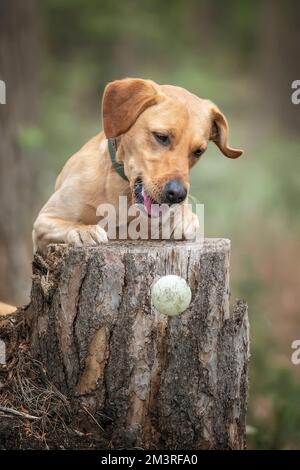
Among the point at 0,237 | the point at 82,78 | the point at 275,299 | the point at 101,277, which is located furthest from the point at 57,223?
the point at 82,78

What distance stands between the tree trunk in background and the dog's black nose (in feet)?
10.1

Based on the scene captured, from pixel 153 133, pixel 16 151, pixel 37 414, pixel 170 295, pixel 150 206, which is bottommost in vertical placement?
pixel 37 414

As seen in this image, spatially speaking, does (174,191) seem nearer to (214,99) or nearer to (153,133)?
(153,133)

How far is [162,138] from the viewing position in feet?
13.7

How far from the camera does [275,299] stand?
882 centimetres

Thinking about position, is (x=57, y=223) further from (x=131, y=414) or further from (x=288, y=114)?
(x=288, y=114)

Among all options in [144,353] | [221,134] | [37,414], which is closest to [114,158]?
[221,134]

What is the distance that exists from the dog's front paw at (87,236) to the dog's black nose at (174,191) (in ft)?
1.34

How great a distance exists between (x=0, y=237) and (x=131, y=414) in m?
3.42

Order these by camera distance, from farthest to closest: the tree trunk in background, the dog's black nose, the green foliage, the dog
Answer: the green foliage < the tree trunk in background < the dog < the dog's black nose

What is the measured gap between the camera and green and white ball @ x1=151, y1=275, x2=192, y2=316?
3666 millimetres

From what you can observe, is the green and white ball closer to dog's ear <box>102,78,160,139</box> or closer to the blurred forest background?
dog's ear <box>102,78,160,139</box>

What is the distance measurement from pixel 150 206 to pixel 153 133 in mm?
407

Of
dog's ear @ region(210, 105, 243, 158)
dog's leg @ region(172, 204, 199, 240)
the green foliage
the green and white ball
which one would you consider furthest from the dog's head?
the green foliage
